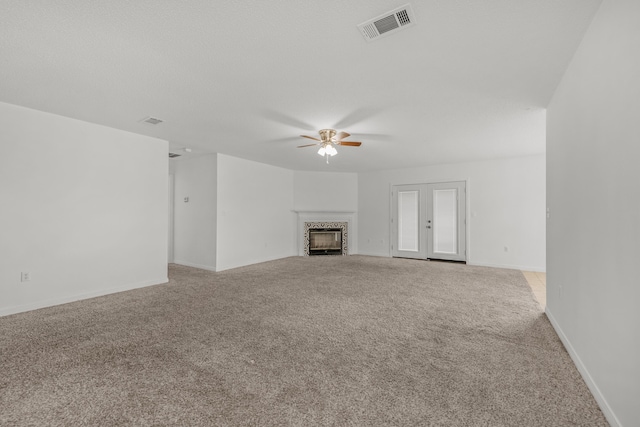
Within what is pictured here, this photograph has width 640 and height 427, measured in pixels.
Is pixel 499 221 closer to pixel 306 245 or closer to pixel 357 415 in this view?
pixel 306 245

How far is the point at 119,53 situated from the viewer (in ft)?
7.38

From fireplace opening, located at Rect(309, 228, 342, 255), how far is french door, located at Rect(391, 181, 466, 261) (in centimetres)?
155

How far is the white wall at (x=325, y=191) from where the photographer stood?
26.7 ft

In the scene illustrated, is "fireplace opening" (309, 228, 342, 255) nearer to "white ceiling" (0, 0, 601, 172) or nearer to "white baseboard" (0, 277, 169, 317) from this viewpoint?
"white baseboard" (0, 277, 169, 317)

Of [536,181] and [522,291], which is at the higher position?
[536,181]

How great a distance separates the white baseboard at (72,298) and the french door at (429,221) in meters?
5.63

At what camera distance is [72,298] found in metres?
3.85

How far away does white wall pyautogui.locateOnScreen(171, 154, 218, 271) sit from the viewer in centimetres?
596

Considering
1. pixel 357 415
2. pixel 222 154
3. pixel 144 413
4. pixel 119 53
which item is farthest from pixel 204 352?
pixel 222 154

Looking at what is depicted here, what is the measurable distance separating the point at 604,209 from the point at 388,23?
1780 millimetres

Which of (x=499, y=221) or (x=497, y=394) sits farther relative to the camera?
(x=499, y=221)

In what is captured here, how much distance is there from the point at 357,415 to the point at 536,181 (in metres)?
6.40

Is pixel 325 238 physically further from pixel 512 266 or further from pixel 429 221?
pixel 512 266

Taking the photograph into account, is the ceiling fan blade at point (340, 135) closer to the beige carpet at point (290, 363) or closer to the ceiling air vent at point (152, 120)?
the beige carpet at point (290, 363)
